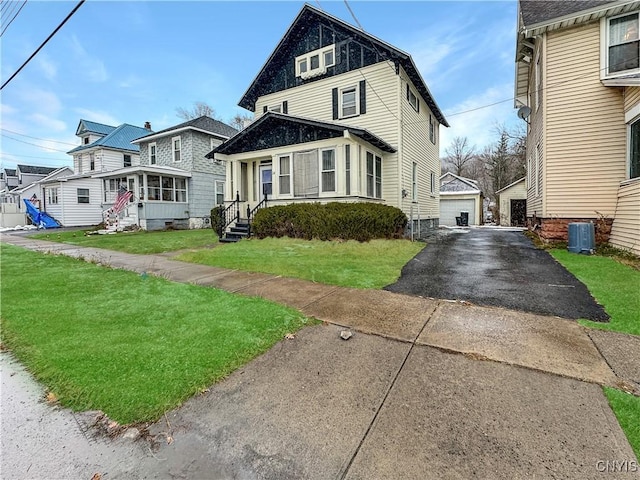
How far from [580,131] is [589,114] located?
19.2 inches

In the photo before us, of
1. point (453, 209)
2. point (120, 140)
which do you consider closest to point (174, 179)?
point (120, 140)

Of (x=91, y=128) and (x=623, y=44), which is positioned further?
(x=91, y=128)

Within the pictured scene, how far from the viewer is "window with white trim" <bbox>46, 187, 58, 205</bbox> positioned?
79.4 feet

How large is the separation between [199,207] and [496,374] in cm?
2148

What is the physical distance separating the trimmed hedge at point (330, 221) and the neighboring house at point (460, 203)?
1569cm

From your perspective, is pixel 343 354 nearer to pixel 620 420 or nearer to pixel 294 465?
pixel 294 465

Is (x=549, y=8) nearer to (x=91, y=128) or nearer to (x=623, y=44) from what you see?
(x=623, y=44)

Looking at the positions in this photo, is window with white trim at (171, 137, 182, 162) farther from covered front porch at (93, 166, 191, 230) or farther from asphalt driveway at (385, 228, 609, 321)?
asphalt driveway at (385, 228, 609, 321)

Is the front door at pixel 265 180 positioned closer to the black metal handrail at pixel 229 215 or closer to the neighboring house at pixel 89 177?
the black metal handrail at pixel 229 215

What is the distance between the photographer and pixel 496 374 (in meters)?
2.59

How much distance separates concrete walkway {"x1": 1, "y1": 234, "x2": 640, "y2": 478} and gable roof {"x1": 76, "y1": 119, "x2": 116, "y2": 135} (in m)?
32.4

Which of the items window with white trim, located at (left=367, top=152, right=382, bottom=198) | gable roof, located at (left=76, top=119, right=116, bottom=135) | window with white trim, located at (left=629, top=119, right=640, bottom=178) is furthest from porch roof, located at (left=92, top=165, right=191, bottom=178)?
window with white trim, located at (left=629, top=119, right=640, bottom=178)

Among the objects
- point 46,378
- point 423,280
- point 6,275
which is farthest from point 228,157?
point 46,378

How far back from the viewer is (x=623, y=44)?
28.1 ft
